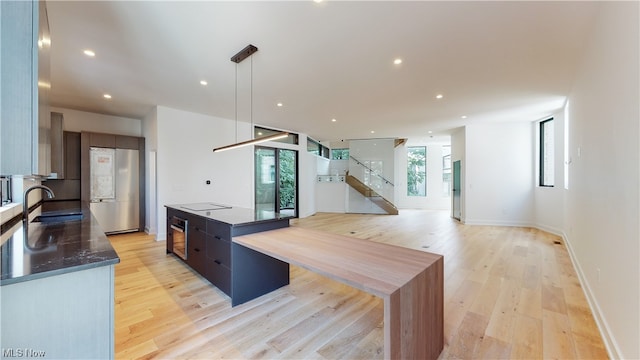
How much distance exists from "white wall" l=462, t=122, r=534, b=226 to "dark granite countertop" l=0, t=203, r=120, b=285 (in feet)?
26.0

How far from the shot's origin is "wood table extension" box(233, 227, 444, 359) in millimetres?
1340

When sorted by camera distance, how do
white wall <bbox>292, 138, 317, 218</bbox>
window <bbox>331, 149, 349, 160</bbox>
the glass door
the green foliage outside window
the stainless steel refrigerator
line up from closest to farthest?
the stainless steel refrigerator < the glass door < the green foliage outside window < white wall <bbox>292, 138, 317, 218</bbox> < window <bbox>331, 149, 349, 160</bbox>

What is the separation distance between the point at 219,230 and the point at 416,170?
10.0m

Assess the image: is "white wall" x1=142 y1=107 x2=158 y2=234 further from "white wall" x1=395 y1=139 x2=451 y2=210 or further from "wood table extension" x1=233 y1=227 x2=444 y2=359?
"white wall" x1=395 y1=139 x2=451 y2=210

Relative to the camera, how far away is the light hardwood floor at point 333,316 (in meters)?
1.92

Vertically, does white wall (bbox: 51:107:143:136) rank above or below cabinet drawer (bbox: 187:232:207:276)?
above

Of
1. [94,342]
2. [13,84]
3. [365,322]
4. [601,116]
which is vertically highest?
[601,116]

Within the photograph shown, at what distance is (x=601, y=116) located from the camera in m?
2.33

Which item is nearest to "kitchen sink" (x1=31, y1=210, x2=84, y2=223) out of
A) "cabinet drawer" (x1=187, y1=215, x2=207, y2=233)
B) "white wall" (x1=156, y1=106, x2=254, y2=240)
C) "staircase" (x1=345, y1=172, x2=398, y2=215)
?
"cabinet drawer" (x1=187, y1=215, x2=207, y2=233)

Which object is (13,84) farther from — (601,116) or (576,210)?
(576,210)

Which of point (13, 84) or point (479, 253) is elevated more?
point (13, 84)

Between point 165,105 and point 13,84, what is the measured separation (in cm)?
448

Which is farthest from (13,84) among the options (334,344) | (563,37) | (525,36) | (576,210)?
(576,210)

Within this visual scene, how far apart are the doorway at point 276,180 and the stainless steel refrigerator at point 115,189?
111 inches
